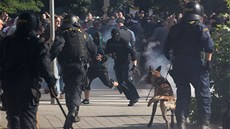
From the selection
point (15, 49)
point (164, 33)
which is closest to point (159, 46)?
point (164, 33)

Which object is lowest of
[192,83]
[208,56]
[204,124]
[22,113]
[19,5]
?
[204,124]

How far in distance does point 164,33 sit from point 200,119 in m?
9.09

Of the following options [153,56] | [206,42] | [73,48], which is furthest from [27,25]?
[153,56]

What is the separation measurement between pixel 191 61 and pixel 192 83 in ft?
1.18

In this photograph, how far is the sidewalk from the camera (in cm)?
1136

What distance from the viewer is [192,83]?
10.4 m

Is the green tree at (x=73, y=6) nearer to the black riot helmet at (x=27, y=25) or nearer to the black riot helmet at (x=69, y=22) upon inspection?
the black riot helmet at (x=69, y=22)

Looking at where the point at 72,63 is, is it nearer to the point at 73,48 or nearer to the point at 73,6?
the point at 73,48

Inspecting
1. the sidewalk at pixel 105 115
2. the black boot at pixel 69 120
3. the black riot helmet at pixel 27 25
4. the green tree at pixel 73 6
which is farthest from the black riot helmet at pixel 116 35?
the green tree at pixel 73 6

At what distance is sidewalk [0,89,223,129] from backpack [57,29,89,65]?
55.7 inches

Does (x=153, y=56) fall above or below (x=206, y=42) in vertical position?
below

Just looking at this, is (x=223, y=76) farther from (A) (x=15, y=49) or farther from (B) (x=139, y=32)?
(B) (x=139, y=32)

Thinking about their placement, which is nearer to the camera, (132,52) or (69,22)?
(69,22)

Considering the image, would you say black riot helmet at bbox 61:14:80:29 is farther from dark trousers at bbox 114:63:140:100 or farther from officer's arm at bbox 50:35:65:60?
dark trousers at bbox 114:63:140:100
